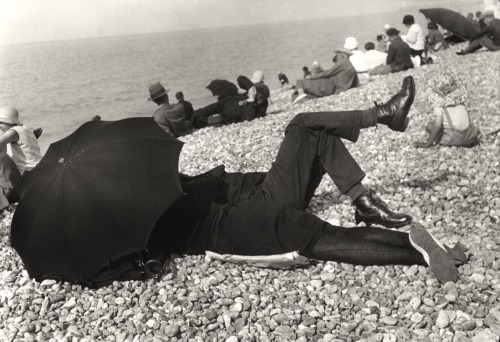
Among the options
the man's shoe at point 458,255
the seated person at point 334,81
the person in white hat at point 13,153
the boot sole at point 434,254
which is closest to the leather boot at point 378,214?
the man's shoe at point 458,255

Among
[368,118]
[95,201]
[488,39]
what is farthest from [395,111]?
[488,39]

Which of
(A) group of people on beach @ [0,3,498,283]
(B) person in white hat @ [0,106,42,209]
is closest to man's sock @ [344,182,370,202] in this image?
(A) group of people on beach @ [0,3,498,283]

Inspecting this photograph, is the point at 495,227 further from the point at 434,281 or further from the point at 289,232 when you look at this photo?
the point at 289,232

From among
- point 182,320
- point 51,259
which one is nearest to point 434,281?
point 182,320

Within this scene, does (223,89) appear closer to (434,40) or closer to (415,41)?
(415,41)

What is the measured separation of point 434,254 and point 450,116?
4.11 meters

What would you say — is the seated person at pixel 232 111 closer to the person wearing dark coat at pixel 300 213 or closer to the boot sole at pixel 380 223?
the person wearing dark coat at pixel 300 213

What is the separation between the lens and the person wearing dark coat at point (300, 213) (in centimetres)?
432

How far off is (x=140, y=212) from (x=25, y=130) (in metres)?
4.83

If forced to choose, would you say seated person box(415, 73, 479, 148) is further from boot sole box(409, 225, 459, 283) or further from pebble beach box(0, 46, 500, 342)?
boot sole box(409, 225, 459, 283)

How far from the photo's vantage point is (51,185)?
441cm

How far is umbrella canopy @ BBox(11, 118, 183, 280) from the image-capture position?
4.29 metres

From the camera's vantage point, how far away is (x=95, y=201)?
4.29 m

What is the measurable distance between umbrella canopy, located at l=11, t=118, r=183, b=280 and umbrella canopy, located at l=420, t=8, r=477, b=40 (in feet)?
61.1
